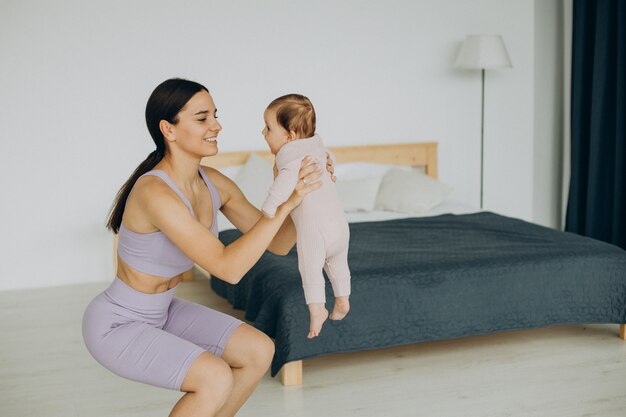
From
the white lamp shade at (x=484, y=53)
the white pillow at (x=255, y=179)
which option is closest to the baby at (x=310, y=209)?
the white pillow at (x=255, y=179)

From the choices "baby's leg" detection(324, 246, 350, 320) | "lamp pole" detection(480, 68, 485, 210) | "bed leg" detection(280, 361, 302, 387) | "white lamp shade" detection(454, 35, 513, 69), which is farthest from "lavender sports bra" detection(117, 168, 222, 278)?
"lamp pole" detection(480, 68, 485, 210)

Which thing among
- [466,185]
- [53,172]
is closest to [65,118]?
[53,172]

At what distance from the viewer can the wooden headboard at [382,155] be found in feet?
17.2

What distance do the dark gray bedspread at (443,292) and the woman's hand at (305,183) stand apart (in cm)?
112

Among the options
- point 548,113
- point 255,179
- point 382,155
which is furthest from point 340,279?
point 548,113

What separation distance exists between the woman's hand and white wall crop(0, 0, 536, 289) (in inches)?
121

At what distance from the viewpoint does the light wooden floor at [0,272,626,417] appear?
3162mm

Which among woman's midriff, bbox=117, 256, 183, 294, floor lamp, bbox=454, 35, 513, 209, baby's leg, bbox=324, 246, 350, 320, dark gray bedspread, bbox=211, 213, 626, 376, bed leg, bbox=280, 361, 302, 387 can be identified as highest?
floor lamp, bbox=454, 35, 513, 209

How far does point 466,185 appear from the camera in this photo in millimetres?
5938

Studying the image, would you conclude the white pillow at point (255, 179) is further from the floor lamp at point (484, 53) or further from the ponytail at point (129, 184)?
the ponytail at point (129, 184)

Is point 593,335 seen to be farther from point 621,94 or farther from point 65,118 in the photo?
point 65,118

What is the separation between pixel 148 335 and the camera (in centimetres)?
229

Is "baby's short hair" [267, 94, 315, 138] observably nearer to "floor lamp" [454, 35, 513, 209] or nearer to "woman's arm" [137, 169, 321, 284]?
"woman's arm" [137, 169, 321, 284]

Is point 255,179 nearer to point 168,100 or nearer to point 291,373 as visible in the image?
point 291,373
